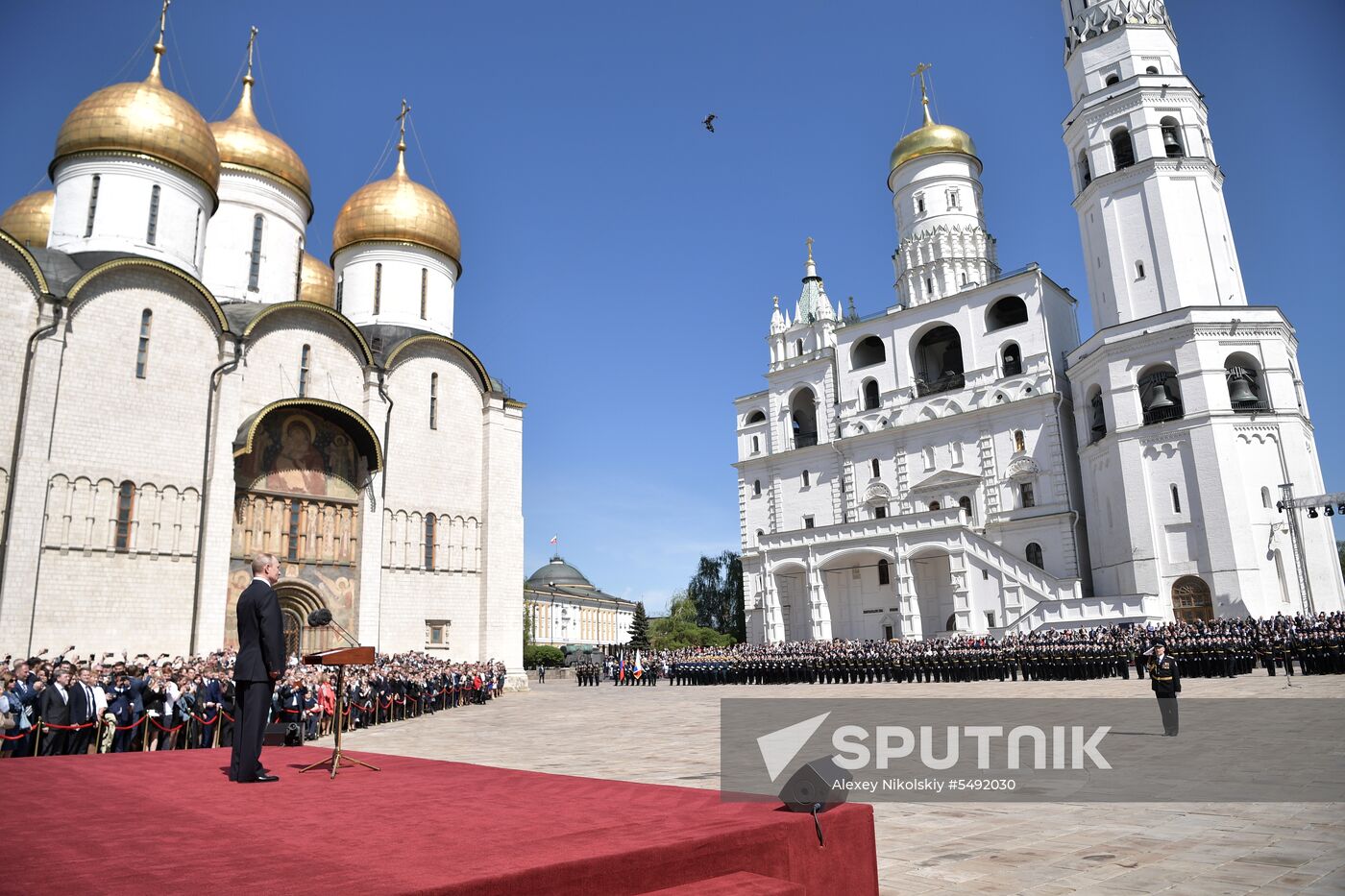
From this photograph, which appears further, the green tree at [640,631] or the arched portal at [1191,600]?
the green tree at [640,631]

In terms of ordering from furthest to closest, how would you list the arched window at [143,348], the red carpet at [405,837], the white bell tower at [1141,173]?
1. the white bell tower at [1141,173]
2. the arched window at [143,348]
3. the red carpet at [405,837]

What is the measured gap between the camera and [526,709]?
2042 centimetres

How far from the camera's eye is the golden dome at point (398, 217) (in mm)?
29047

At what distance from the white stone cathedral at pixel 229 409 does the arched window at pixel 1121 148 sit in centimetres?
2615

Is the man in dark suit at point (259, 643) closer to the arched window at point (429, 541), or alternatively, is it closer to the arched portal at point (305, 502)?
the arched portal at point (305, 502)

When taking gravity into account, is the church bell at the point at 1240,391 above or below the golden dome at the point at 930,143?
below

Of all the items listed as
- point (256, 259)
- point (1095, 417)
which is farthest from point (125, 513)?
point (1095, 417)

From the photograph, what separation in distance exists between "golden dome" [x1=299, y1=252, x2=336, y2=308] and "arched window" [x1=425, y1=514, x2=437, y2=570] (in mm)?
9710

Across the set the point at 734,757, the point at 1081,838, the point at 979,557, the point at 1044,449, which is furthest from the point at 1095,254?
the point at 1081,838

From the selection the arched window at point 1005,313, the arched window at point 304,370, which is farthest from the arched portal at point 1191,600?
the arched window at point 304,370

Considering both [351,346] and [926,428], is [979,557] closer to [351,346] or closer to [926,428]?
[926,428]

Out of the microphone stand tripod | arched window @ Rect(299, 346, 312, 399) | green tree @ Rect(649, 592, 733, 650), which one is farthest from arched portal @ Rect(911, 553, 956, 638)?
the microphone stand tripod

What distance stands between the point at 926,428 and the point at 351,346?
84.6 ft

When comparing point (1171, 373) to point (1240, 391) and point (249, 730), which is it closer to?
point (1240, 391)
